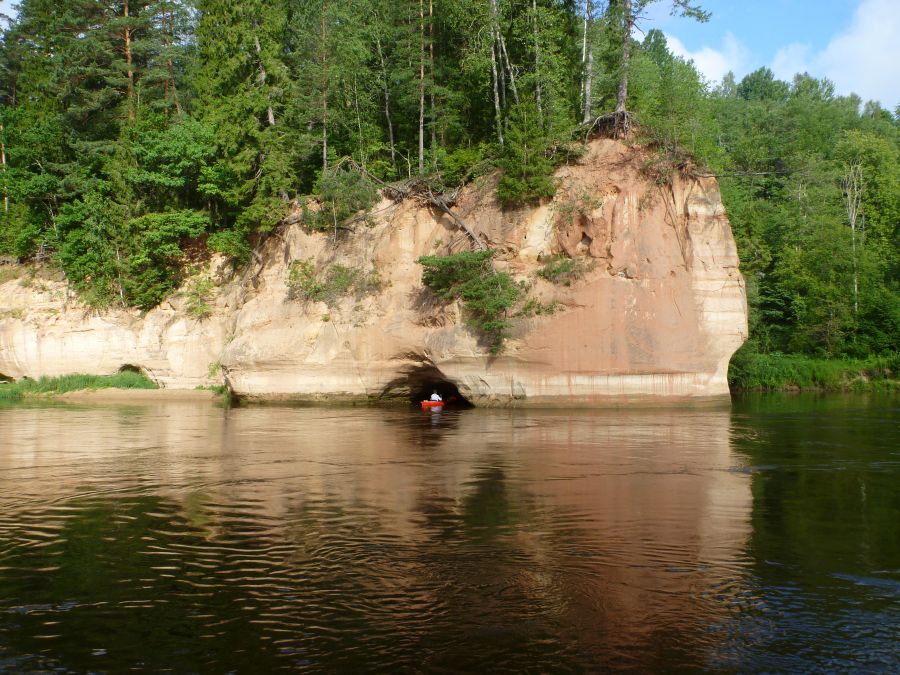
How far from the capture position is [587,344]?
93.5 feet

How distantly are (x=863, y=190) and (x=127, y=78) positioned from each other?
45275 mm

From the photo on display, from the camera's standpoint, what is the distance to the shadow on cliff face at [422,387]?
105ft

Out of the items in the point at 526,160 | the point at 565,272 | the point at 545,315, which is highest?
the point at 526,160

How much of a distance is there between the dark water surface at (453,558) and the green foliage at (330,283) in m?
14.2

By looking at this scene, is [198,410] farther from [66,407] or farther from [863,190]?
[863,190]

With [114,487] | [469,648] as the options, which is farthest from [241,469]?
[469,648]

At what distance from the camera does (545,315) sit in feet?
94.7

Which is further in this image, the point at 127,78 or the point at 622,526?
the point at 127,78

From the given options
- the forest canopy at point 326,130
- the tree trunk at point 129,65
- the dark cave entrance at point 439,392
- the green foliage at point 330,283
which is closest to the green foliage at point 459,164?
the forest canopy at point 326,130

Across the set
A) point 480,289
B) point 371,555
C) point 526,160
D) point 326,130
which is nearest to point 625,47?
point 526,160

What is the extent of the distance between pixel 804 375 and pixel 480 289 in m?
21.0

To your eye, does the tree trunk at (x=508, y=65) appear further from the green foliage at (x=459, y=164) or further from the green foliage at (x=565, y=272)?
the green foliage at (x=565, y=272)

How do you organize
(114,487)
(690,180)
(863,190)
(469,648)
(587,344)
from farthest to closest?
(863,190)
(690,180)
(587,344)
(114,487)
(469,648)

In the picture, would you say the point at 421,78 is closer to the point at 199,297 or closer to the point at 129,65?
the point at 199,297
